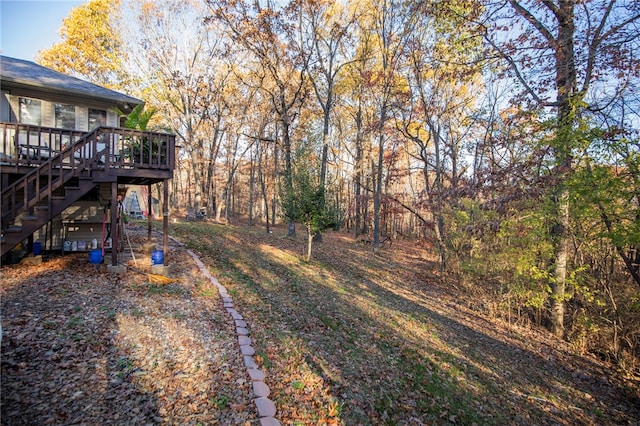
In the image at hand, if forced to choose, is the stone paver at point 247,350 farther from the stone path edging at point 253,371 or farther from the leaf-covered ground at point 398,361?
the leaf-covered ground at point 398,361

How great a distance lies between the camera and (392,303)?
8992 millimetres

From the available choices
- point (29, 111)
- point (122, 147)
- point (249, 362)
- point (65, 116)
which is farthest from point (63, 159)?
point (249, 362)

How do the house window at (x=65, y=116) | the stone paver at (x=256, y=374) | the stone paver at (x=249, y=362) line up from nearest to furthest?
the stone paver at (x=256, y=374) → the stone paver at (x=249, y=362) → the house window at (x=65, y=116)

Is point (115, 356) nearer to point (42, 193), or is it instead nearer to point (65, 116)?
point (42, 193)

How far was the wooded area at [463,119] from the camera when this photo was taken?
642 centimetres

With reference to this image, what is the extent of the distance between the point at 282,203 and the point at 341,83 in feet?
38.3

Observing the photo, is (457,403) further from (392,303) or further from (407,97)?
(407,97)

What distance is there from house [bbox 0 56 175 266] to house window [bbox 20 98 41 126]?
0.02 meters

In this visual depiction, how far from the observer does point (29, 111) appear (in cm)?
890

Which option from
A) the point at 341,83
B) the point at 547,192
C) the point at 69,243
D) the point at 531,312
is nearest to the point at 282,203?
the point at 69,243

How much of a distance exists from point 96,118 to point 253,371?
1004 cm

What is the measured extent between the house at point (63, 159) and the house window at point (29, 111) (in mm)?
22

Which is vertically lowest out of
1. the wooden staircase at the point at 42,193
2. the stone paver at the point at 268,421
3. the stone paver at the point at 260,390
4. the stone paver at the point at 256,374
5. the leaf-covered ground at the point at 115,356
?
the stone paver at the point at 268,421

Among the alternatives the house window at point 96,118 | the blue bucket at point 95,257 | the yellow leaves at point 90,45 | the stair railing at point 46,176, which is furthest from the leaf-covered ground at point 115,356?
the yellow leaves at point 90,45
